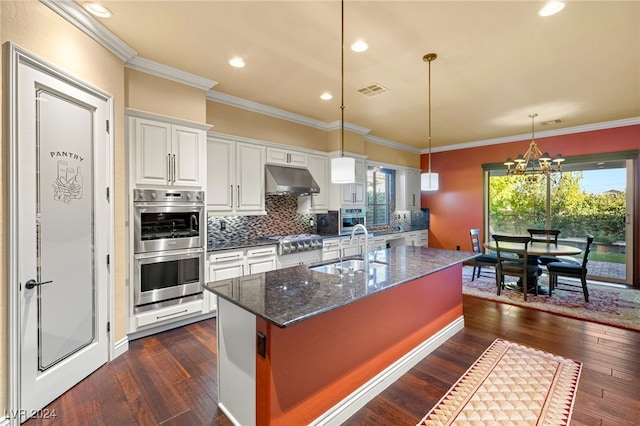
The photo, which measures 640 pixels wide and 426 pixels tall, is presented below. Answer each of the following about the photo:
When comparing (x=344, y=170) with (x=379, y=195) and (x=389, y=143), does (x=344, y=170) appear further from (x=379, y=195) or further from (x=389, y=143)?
(x=389, y=143)

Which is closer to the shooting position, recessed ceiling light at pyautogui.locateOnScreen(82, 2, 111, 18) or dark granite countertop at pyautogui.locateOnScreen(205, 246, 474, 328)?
dark granite countertop at pyautogui.locateOnScreen(205, 246, 474, 328)

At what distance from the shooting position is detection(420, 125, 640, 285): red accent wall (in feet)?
18.4

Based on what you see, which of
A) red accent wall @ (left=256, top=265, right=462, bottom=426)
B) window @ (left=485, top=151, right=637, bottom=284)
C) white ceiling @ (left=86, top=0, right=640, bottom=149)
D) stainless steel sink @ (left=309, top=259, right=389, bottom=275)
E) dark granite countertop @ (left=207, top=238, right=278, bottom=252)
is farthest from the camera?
window @ (left=485, top=151, right=637, bottom=284)

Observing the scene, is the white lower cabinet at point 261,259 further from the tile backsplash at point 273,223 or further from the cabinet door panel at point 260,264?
the tile backsplash at point 273,223

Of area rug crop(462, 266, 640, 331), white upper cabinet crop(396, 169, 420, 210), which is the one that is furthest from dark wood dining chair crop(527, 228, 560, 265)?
white upper cabinet crop(396, 169, 420, 210)

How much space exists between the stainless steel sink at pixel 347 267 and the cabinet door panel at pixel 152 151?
79.3 inches

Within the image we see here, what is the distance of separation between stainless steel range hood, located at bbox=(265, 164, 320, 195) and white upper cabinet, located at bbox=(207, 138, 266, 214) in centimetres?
12

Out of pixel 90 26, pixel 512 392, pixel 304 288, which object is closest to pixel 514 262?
pixel 512 392

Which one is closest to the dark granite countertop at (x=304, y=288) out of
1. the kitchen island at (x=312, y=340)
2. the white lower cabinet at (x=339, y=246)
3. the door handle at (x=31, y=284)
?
the kitchen island at (x=312, y=340)

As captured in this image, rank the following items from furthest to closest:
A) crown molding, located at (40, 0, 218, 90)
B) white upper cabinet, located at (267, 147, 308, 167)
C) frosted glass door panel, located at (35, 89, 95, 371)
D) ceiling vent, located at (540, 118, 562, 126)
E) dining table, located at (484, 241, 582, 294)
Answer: ceiling vent, located at (540, 118, 562, 126), white upper cabinet, located at (267, 147, 308, 167), dining table, located at (484, 241, 582, 294), crown molding, located at (40, 0, 218, 90), frosted glass door panel, located at (35, 89, 95, 371)

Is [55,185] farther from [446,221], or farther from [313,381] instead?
[446,221]

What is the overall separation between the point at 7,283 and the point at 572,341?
16.2 ft

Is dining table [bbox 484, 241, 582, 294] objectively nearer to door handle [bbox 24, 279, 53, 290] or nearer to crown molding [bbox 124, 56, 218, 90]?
crown molding [bbox 124, 56, 218, 90]

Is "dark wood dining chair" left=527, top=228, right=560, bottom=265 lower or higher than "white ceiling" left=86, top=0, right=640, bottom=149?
lower
